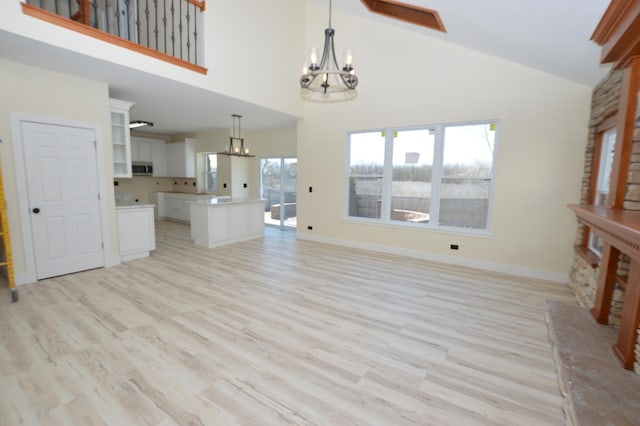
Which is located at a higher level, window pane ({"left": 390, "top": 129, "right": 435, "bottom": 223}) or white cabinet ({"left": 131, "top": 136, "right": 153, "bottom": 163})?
white cabinet ({"left": 131, "top": 136, "right": 153, "bottom": 163})

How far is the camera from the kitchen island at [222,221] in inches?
216

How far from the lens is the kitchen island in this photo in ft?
18.0

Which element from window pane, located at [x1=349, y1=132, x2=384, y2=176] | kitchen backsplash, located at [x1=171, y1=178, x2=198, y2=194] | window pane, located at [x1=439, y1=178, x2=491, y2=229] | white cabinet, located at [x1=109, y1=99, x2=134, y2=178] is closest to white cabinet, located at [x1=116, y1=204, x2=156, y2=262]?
white cabinet, located at [x1=109, y1=99, x2=134, y2=178]

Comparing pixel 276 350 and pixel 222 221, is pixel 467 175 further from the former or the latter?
pixel 222 221

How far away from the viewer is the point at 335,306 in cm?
309

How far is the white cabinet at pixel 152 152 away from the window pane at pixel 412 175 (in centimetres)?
704

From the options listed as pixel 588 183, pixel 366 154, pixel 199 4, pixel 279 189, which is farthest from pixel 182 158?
pixel 588 183

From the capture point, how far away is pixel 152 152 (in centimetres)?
830

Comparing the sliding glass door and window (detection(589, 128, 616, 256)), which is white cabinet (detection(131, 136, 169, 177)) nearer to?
the sliding glass door

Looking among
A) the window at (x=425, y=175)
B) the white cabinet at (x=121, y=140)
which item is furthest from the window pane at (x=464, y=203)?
the white cabinet at (x=121, y=140)

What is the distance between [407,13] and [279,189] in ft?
16.0

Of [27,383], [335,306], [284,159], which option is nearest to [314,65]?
[335,306]

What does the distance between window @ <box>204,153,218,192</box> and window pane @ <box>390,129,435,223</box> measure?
18.5ft

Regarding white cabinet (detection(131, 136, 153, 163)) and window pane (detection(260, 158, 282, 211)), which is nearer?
window pane (detection(260, 158, 282, 211))
